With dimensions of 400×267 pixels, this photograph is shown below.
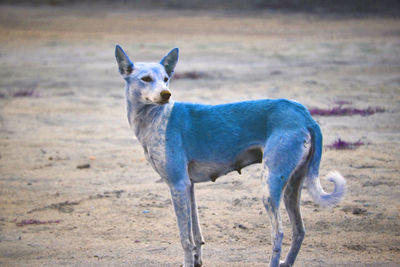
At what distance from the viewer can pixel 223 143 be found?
15.5 feet

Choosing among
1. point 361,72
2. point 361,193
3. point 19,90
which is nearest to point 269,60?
point 361,72

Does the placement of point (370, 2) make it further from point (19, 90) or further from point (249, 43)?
point (19, 90)

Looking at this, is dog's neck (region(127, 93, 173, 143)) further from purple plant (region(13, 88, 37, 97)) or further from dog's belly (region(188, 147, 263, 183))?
purple plant (region(13, 88, 37, 97))

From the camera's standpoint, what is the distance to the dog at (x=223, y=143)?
14.7 ft

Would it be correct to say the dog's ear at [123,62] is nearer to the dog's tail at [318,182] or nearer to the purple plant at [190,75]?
the dog's tail at [318,182]

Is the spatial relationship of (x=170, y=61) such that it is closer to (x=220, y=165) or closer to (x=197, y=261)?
(x=220, y=165)

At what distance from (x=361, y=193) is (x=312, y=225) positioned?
117 cm

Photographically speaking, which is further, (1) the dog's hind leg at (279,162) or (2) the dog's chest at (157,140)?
(2) the dog's chest at (157,140)

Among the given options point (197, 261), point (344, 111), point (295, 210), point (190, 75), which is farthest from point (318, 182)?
point (190, 75)

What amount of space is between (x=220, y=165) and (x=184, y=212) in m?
0.51

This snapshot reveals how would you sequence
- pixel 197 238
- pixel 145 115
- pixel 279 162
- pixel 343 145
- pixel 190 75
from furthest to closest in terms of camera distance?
pixel 190 75
pixel 343 145
pixel 197 238
pixel 145 115
pixel 279 162

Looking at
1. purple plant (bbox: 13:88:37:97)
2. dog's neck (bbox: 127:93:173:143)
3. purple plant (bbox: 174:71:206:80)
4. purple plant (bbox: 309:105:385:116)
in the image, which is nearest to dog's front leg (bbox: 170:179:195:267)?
dog's neck (bbox: 127:93:173:143)

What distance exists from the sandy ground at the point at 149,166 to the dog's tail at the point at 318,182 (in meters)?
1.02

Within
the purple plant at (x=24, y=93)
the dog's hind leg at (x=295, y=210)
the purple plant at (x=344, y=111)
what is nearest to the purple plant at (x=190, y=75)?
the purple plant at (x=24, y=93)
